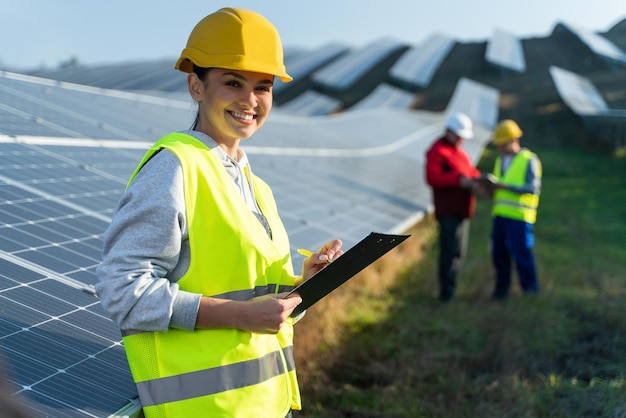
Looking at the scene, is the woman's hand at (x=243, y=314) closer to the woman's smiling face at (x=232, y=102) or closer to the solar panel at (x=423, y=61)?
the woman's smiling face at (x=232, y=102)

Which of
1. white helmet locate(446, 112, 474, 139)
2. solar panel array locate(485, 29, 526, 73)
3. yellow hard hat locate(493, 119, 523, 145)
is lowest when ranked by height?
solar panel array locate(485, 29, 526, 73)

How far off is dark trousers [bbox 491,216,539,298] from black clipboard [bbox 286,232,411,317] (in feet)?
18.6

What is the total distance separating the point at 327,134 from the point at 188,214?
11.6 m

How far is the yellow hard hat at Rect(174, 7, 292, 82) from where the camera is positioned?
1882 mm

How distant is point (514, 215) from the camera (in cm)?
735

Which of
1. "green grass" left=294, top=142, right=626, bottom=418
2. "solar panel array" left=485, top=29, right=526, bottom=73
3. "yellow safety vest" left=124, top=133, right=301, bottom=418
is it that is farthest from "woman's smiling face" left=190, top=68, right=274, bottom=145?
"solar panel array" left=485, top=29, right=526, bottom=73

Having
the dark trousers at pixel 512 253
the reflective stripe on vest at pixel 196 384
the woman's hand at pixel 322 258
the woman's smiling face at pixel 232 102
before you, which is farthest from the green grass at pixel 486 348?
the woman's smiling face at pixel 232 102

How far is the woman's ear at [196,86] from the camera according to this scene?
1982 mm

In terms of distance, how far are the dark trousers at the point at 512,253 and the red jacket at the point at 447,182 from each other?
55 centimetres

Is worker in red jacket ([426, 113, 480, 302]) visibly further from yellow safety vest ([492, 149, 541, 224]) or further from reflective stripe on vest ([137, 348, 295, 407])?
reflective stripe on vest ([137, 348, 295, 407])

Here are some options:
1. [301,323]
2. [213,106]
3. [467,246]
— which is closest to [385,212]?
[301,323]

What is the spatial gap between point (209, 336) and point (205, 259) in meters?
0.22

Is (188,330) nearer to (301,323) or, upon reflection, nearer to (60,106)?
(301,323)

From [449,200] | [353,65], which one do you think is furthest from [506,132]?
[353,65]
